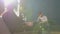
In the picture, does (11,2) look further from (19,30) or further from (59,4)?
(59,4)

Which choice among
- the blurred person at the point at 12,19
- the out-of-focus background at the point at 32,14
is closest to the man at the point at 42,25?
the out-of-focus background at the point at 32,14

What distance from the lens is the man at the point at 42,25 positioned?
104 centimetres

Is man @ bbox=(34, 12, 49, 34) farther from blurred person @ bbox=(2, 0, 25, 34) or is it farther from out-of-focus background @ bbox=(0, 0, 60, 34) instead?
blurred person @ bbox=(2, 0, 25, 34)

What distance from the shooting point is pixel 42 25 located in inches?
41.0

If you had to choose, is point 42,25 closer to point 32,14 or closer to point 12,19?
point 32,14

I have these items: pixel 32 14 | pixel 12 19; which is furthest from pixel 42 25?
pixel 12 19

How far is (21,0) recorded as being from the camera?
104cm

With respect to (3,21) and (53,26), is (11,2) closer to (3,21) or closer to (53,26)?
(3,21)

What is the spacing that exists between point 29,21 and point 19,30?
11 centimetres

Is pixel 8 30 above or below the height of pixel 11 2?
below

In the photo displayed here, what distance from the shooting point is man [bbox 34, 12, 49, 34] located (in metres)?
1.04

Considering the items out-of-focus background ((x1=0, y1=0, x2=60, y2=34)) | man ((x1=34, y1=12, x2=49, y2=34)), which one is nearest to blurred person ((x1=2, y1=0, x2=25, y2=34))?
out-of-focus background ((x1=0, y1=0, x2=60, y2=34))

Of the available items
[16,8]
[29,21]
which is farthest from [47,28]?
[16,8]

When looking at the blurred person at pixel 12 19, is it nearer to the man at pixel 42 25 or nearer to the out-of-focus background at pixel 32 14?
the out-of-focus background at pixel 32 14
